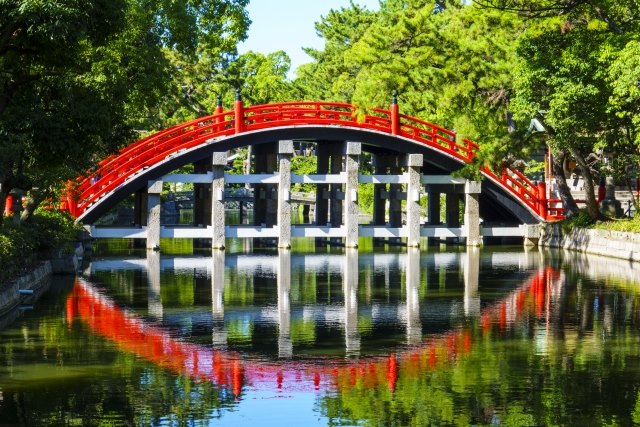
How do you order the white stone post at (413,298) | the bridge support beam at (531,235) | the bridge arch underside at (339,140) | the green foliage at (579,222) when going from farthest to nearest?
the bridge support beam at (531,235)
the green foliage at (579,222)
the bridge arch underside at (339,140)
the white stone post at (413,298)

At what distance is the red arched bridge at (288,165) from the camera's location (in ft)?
137

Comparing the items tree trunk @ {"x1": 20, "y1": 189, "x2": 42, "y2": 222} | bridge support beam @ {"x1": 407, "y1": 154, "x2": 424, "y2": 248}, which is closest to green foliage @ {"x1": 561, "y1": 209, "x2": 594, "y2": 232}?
bridge support beam @ {"x1": 407, "y1": 154, "x2": 424, "y2": 248}

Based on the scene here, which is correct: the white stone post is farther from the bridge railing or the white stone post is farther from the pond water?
the bridge railing

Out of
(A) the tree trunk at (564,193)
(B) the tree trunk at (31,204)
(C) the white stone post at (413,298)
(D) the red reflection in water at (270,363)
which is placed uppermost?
(A) the tree trunk at (564,193)

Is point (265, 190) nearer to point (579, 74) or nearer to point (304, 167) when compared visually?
point (579, 74)

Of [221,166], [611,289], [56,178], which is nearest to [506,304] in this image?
[611,289]

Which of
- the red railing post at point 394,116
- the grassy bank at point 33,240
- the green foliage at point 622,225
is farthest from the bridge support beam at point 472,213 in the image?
the grassy bank at point 33,240

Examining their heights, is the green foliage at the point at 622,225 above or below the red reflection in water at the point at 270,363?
above

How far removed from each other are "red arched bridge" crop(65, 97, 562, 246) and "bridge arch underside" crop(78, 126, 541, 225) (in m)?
0.04

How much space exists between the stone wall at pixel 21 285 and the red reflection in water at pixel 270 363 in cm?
123

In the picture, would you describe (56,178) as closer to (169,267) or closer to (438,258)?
(169,267)

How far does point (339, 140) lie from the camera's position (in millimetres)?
45656

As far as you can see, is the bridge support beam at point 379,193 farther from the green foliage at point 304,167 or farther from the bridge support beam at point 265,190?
the green foliage at point 304,167

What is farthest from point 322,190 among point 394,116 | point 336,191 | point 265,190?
point 394,116
